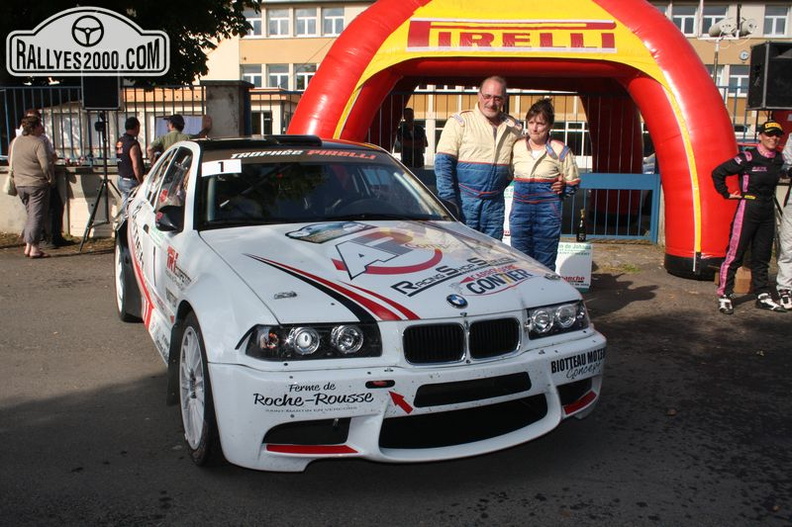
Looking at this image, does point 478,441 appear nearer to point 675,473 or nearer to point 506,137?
point 675,473

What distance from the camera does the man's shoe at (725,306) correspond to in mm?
7527

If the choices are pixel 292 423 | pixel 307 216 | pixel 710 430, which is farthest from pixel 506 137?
pixel 292 423

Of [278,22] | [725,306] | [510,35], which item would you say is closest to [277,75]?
[278,22]

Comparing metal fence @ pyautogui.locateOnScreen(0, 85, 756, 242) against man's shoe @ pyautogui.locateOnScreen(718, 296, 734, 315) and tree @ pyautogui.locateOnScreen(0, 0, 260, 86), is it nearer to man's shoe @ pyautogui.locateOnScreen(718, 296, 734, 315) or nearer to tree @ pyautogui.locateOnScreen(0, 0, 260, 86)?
man's shoe @ pyautogui.locateOnScreen(718, 296, 734, 315)

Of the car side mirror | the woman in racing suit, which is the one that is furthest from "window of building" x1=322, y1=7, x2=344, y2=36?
the car side mirror

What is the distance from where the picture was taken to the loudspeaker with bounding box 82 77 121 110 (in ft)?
38.3

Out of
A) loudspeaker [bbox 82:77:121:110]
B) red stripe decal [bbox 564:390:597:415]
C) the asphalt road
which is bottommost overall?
the asphalt road

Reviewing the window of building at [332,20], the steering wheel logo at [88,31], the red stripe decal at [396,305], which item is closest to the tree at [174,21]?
the steering wheel logo at [88,31]

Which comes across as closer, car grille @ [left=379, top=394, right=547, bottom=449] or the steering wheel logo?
car grille @ [left=379, top=394, right=547, bottom=449]

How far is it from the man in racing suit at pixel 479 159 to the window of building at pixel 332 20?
49.0m

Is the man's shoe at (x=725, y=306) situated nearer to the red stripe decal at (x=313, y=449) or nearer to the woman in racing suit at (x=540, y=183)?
the woman in racing suit at (x=540, y=183)

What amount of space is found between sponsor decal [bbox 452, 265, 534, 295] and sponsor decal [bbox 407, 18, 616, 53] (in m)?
6.28

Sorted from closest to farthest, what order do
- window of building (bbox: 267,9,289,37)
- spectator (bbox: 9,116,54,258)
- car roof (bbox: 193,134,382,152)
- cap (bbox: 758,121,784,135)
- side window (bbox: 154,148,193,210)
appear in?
side window (bbox: 154,148,193,210), car roof (bbox: 193,134,382,152), cap (bbox: 758,121,784,135), spectator (bbox: 9,116,54,258), window of building (bbox: 267,9,289,37)

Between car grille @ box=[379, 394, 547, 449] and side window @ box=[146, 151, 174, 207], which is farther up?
side window @ box=[146, 151, 174, 207]
